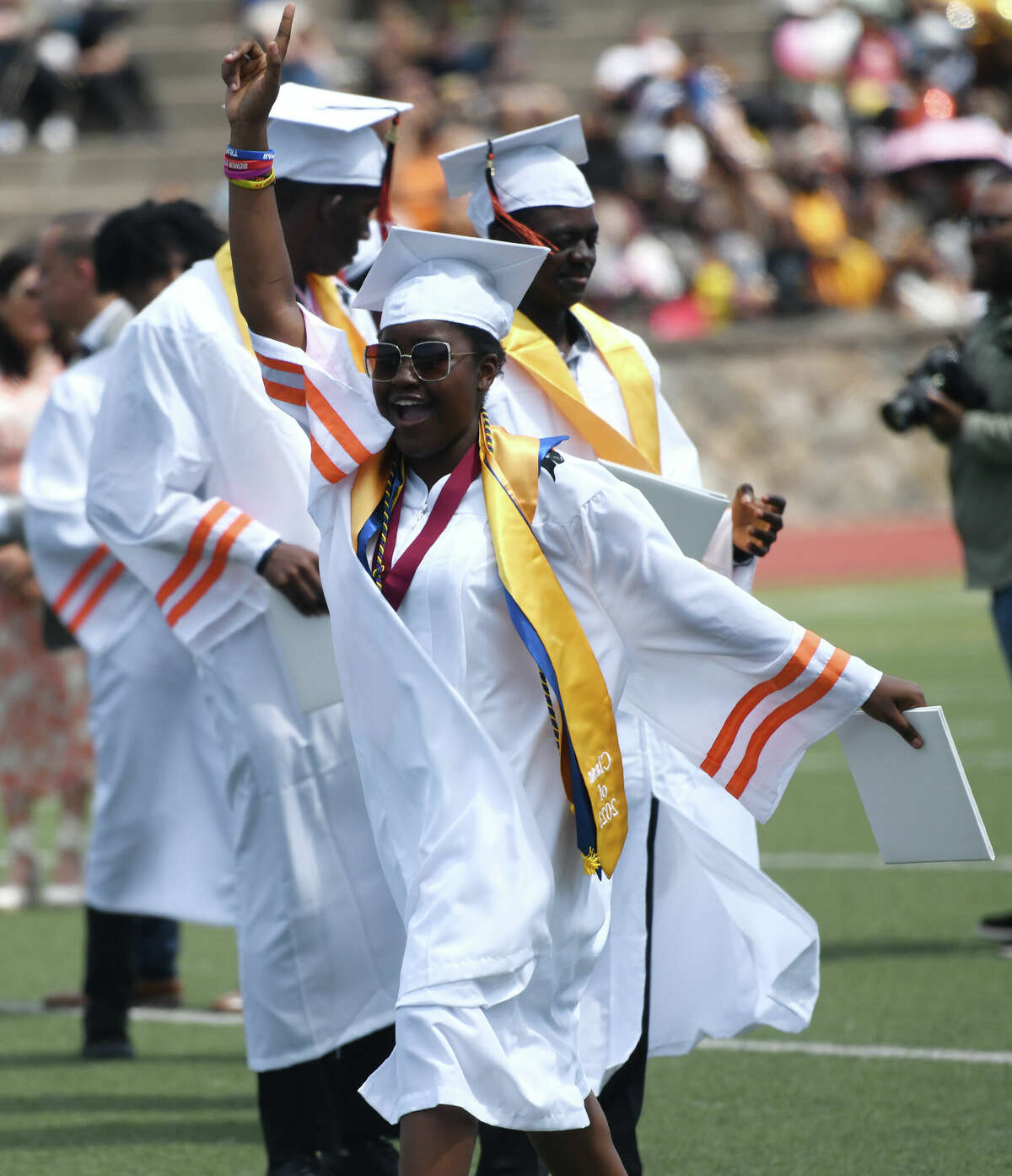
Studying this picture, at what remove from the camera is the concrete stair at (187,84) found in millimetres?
22484

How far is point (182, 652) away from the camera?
5812mm

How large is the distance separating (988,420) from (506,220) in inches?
98.2

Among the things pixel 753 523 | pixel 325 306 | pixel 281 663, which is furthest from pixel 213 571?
pixel 753 523

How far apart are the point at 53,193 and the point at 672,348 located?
6.92m

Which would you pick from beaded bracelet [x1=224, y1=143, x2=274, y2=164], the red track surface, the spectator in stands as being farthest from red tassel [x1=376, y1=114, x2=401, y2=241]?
the red track surface

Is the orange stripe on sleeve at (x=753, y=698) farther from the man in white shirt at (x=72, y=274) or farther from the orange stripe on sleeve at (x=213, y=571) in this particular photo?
the man in white shirt at (x=72, y=274)

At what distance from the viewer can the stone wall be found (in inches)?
816

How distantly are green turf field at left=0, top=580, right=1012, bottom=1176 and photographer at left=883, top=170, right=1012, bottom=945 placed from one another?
0.54 m

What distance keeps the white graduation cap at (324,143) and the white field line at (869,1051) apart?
2.43 meters

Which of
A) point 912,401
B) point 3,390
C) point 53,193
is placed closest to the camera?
point 912,401

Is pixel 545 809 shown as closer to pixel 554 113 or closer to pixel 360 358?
pixel 360 358

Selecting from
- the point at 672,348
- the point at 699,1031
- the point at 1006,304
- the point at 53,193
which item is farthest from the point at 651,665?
the point at 53,193

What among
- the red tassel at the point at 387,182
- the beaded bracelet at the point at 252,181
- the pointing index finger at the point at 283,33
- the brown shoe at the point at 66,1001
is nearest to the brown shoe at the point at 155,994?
the brown shoe at the point at 66,1001

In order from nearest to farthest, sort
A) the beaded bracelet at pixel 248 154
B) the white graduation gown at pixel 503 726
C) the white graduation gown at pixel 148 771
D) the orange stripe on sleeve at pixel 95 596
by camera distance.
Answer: the white graduation gown at pixel 503 726 < the beaded bracelet at pixel 248 154 < the white graduation gown at pixel 148 771 < the orange stripe on sleeve at pixel 95 596
